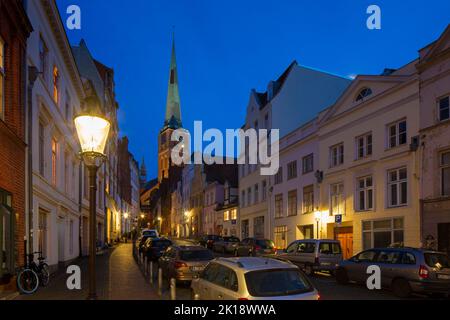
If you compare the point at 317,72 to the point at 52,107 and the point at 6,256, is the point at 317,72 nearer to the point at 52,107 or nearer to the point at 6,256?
the point at 52,107

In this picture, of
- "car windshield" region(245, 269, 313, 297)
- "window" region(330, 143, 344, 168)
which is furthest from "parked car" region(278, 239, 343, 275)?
"car windshield" region(245, 269, 313, 297)

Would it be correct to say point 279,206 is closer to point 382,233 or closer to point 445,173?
point 382,233

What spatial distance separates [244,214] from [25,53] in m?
35.8

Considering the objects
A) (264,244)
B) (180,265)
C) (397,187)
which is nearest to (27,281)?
(180,265)

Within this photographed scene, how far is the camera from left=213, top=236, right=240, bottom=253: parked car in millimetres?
38156

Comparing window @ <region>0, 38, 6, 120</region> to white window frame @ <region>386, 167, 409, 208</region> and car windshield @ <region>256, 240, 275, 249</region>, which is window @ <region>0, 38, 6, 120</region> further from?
car windshield @ <region>256, 240, 275, 249</region>

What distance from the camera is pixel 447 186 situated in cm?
2078

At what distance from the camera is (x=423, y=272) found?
46.5 ft

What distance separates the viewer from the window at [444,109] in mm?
20953

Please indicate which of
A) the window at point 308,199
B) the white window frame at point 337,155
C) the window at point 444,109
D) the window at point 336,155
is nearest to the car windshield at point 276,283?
the window at point 444,109

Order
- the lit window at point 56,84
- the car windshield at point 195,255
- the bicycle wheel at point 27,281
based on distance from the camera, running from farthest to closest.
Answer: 1. the lit window at point 56,84
2. the car windshield at point 195,255
3. the bicycle wheel at point 27,281

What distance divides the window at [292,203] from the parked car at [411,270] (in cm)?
1881

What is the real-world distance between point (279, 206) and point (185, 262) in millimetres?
22567

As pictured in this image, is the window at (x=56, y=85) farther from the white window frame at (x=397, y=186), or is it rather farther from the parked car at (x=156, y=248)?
the white window frame at (x=397, y=186)
